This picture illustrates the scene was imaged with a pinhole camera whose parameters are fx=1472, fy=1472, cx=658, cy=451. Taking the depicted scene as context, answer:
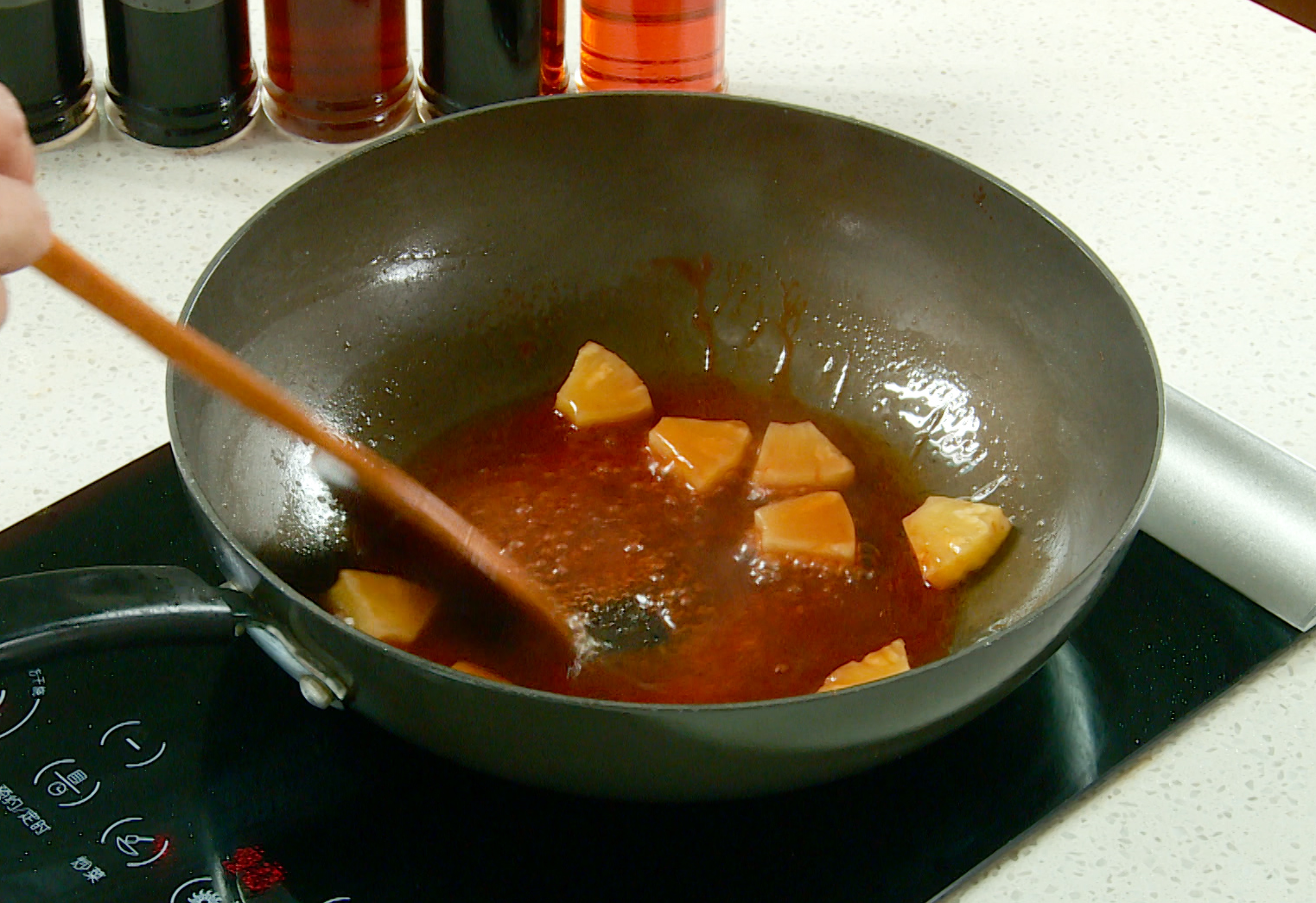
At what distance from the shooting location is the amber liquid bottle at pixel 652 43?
38.3 inches

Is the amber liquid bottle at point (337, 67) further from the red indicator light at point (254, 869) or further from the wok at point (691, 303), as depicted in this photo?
the red indicator light at point (254, 869)

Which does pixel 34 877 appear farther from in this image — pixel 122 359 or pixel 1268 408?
pixel 1268 408

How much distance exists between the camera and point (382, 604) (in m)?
0.71

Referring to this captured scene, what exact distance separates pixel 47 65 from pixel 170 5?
10 centimetres

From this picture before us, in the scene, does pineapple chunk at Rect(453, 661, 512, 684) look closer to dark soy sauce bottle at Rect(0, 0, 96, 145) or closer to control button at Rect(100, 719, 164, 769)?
control button at Rect(100, 719, 164, 769)

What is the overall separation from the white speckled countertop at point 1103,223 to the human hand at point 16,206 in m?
0.35

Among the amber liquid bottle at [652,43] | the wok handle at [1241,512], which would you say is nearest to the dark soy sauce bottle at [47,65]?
the amber liquid bottle at [652,43]

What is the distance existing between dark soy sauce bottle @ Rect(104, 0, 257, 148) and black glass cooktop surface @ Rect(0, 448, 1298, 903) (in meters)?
0.39

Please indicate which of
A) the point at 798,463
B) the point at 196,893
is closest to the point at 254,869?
the point at 196,893

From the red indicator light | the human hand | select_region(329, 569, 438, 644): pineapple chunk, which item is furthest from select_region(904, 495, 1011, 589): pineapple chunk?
the human hand

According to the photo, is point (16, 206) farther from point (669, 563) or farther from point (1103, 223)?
point (1103, 223)

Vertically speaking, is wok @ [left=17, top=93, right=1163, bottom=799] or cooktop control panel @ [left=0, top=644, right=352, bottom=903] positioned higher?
wok @ [left=17, top=93, right=1163, bottom=799]

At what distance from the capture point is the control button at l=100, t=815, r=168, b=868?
0.59m

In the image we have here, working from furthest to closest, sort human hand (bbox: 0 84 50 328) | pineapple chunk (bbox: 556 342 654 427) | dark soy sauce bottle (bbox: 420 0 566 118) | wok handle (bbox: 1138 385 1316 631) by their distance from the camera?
dark soy sauce bottle (bbox: 420 0 566 118), pineapple chunk (bbox: 556 342 654 427), wok handle (bbox: 1138 385 1316 631), human hand (bbox: 0 84 50 328)
